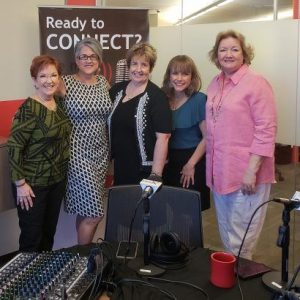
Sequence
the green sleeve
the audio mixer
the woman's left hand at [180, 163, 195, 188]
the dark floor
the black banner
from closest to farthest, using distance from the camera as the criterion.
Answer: the audio mixer < the green sleeve < the woman's left hand at [180, 163, 195, 188] < the dark floor < the black banner

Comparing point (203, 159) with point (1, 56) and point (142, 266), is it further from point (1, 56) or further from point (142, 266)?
point (1, 56)

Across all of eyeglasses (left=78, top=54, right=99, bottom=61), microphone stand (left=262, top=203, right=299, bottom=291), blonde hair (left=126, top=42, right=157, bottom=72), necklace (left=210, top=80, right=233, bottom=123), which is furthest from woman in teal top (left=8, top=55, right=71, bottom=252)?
microphone stand (left=262, top=203, right=299, bottom=291)

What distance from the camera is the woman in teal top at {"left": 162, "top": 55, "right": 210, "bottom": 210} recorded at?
8.43 feet

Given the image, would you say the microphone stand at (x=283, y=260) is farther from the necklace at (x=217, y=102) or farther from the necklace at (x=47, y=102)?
the necklace at (x=47, y=102)

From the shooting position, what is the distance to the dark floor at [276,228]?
9.37 ft

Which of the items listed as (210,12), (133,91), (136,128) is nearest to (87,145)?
(136,128)

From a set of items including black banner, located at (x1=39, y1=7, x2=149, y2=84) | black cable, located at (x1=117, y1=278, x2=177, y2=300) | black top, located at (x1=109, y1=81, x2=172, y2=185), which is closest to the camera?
black cable, located at (x1=117, y1=278, x2=177, y2=300)

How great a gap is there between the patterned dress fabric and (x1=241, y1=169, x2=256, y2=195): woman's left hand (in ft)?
2.92

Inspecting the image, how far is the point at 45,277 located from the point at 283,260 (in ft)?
2.38

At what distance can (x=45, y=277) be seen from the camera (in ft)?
4.36

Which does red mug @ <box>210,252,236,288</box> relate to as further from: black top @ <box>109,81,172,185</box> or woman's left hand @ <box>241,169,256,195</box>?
black top @ <box>109,81,172,185</box>

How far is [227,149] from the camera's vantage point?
2303mm

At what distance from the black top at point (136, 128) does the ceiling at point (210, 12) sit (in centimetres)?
92

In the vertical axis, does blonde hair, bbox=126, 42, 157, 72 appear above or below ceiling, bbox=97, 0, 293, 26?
below
